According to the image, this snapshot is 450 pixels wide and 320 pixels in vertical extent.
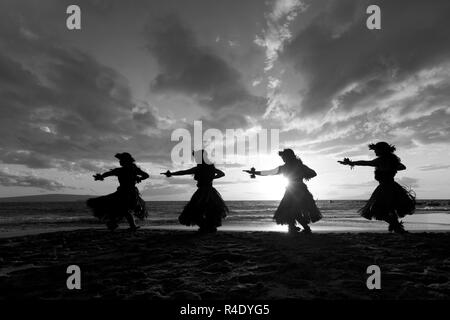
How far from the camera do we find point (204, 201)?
35.8 feet

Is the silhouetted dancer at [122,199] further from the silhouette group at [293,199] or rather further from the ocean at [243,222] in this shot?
the ocean at [243,222]

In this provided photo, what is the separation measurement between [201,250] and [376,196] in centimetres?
630

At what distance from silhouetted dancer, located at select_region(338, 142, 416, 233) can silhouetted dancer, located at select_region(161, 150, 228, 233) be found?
4334mm

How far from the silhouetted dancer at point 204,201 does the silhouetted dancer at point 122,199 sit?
1792 mm

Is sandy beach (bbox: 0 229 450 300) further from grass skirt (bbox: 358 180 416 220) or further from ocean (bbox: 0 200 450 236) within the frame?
ocean (bbox: 0 200 450 236)

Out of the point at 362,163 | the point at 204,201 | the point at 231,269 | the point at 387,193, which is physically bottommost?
the point at 231,269

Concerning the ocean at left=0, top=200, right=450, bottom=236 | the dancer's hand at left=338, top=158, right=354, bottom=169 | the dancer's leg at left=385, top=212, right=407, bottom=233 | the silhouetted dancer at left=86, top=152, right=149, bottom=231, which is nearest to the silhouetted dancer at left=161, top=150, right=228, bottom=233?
the silhouetted dancer at left=86, top=152, right=149, bottom=231

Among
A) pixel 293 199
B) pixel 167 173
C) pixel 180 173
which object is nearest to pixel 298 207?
pixel 293 199

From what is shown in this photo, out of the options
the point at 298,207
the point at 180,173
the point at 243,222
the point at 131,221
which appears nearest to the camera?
the point at 298,207

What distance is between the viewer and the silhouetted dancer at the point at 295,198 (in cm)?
988

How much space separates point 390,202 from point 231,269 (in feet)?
22.2

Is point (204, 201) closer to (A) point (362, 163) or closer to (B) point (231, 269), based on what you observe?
(A) point (362, 163)
